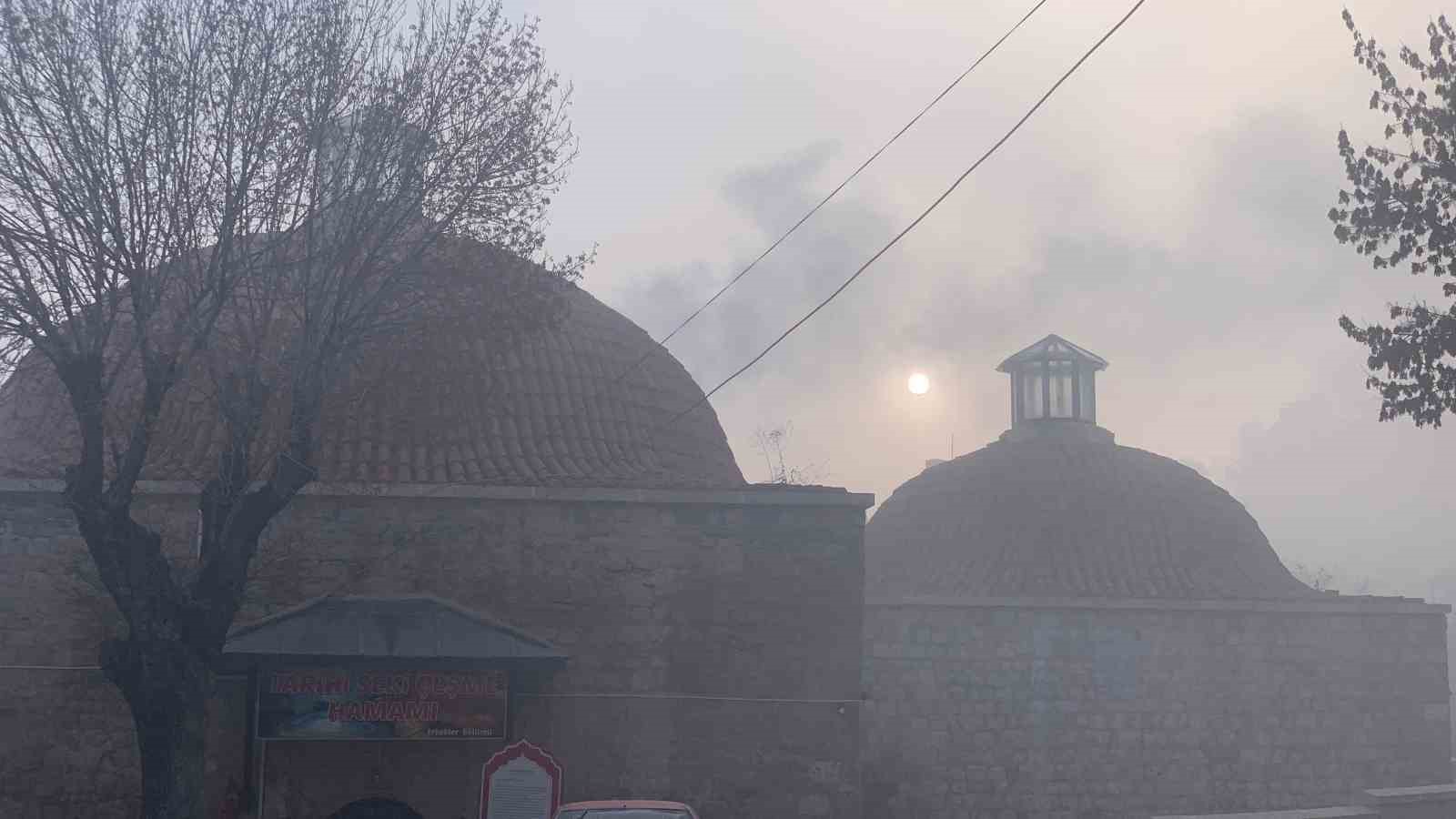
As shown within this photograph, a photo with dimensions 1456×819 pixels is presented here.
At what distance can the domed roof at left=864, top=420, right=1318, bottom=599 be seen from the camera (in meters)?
25.2

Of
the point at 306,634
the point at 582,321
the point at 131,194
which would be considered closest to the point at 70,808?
the point at 306,634

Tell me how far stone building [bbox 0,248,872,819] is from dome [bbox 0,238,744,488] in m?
0.06

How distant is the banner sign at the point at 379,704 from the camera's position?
43.9ft

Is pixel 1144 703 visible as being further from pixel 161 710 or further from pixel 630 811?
pixel 161 710

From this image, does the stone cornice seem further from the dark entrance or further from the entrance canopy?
the dark entrance

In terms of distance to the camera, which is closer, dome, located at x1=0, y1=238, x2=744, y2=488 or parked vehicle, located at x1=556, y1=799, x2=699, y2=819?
parked vehicle, located at x1=556, y1=799, x2=699, y2=819

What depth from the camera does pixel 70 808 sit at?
13.4 m

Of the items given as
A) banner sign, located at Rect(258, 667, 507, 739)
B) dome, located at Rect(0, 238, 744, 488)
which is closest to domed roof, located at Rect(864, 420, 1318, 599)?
dome, located at Rect(0, 238, 744, 488)

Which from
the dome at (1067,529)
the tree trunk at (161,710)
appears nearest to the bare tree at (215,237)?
the tree trunk at (161,710)

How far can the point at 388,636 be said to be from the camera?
1354 centimetres

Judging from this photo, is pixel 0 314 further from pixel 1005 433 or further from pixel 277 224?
pixel 1005 433

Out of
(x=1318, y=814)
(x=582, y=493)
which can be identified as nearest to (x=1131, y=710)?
(x=1318, y=814)

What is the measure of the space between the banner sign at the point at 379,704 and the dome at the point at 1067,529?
1113cm

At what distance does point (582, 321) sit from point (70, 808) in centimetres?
815
